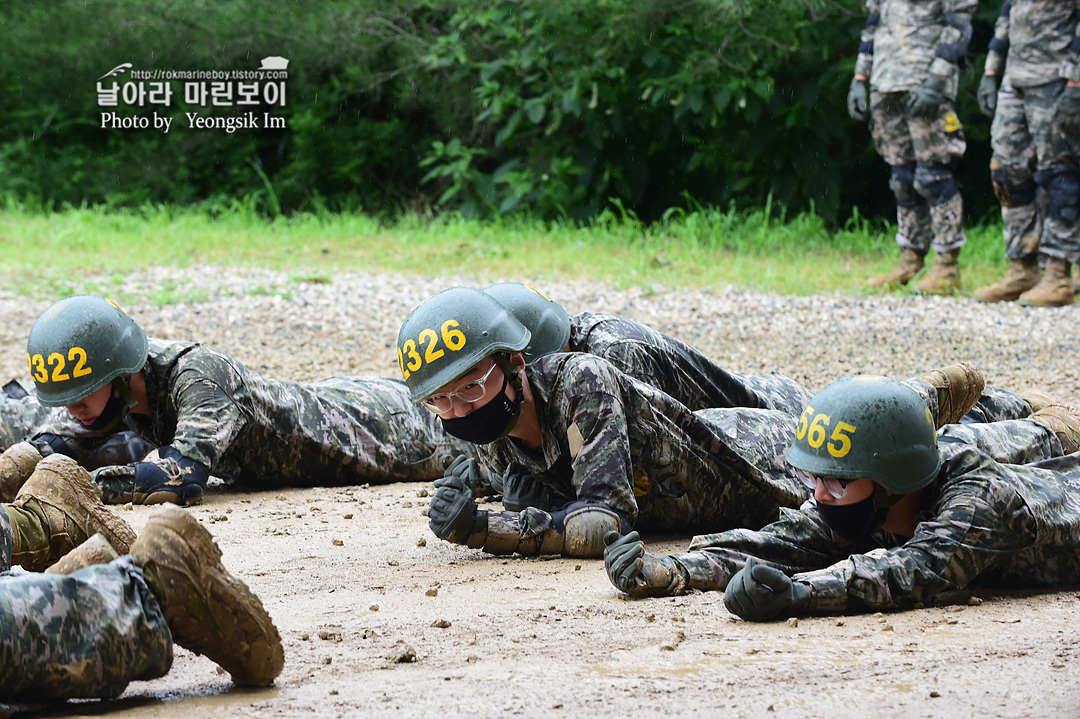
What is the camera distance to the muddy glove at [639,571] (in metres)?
3.39

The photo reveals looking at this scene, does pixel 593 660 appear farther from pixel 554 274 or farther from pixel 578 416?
pixel 554 274

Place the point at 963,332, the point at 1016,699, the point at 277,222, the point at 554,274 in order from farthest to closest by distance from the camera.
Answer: the point at 277,222 < the point at 554,274 < the point at 963,332 < the point at 1016,699

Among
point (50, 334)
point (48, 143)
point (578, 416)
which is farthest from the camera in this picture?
point (48, 143)

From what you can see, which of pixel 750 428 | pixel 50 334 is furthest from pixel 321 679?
pixel 50 334

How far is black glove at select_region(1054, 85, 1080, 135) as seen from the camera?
8.35m

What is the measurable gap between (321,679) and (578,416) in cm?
138

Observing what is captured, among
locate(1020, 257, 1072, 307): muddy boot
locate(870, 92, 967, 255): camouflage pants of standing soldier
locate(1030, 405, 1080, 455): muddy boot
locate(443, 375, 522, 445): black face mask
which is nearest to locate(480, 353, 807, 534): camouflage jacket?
locate(443, 375, 522, 445): black face mask

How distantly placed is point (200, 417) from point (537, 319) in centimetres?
137

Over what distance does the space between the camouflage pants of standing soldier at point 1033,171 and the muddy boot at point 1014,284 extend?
69mm

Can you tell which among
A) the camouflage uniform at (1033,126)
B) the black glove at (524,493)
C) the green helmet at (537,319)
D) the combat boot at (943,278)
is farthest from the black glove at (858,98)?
the black glove at (524,493)

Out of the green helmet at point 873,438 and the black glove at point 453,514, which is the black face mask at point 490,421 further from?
the green helmet at point 873,438

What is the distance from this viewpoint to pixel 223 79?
1479 centimetres

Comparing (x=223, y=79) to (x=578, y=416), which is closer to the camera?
(x=578, y=416)

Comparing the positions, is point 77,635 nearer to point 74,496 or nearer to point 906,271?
point 74,496
